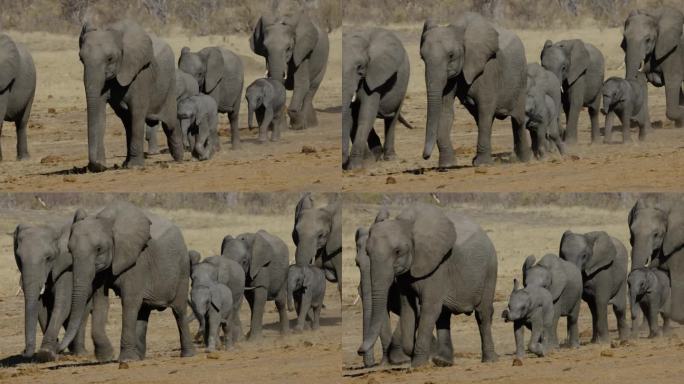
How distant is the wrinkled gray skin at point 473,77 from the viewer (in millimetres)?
20078

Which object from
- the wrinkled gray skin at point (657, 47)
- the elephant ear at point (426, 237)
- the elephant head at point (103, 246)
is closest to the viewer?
the elephant ear at point (426, 237)

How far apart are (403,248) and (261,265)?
4857mm

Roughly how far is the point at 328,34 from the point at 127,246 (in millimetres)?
5576

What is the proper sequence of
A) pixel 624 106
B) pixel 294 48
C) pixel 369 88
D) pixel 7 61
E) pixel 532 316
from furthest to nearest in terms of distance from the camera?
pixel 624 106, pixel 294 48, pixel 7 61, pixel 369 88, pixel 532 316

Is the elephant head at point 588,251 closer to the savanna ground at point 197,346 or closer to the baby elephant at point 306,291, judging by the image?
the savanna ground at point 197,346

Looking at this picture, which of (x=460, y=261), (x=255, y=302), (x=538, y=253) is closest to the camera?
(x=460, y=261)

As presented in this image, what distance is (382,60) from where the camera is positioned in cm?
2109

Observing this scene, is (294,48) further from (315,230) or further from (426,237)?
(426,237)

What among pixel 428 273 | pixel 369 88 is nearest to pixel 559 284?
pixel 369 88

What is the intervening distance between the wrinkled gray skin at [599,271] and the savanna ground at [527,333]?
293 millimetres

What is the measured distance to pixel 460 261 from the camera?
18.9m

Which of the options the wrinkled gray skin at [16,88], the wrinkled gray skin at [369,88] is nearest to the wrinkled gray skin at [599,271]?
the wrinkled gray skin at [369,88]

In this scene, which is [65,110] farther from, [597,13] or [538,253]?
[597,13]

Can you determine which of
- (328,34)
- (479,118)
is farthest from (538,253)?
(479,118)
